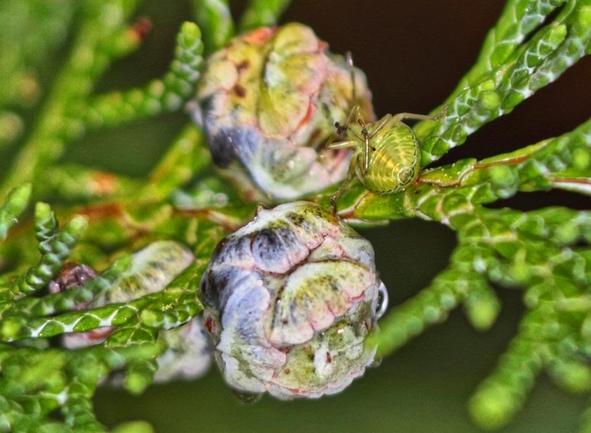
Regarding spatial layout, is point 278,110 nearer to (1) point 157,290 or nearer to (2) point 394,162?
(2) point 394,162

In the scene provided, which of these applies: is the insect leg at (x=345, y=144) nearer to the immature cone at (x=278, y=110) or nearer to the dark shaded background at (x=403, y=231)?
the immature cone at (x=278, y=110)

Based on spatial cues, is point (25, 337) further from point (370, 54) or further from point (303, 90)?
point (370, 54)

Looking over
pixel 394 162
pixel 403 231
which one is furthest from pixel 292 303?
pixel 403 231

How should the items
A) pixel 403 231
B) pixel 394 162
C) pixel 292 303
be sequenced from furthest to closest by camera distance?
pixel 403 231, pixel 394 162, pixel 292 303

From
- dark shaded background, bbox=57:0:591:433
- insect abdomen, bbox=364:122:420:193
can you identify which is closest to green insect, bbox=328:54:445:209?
insect abdomen, bbox=364:122:420:193

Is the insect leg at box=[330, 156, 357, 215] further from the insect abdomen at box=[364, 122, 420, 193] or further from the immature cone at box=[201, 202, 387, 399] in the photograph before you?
the immature cone at box=[201, 202, 387, 399]

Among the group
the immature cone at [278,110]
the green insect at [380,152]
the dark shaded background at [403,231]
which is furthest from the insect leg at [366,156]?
the dark shaded background at [403,231]
